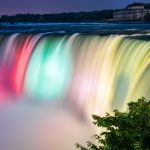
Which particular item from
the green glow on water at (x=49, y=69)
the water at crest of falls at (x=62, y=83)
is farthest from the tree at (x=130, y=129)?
the green glow on water at (x=49, y=69)

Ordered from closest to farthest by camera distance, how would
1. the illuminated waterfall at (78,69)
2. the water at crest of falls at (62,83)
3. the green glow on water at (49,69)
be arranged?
the water at crest of falls at (62,83), the illuminated waterfall at (78,69), the green glow on water at (49,69)

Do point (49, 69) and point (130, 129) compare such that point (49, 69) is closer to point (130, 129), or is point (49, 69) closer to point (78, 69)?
point (78, 69)

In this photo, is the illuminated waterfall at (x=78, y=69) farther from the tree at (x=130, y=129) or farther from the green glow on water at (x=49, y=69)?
the tree at (x=130, y=129)

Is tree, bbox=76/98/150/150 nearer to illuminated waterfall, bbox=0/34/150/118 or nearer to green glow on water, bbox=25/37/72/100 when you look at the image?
illuminated waterfall, bbox=0/34/150/118

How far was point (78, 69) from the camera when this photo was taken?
57.8ft

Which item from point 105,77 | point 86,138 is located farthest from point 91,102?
point 86,138

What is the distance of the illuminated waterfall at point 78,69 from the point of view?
13875mm

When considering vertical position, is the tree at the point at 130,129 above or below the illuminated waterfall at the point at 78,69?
below

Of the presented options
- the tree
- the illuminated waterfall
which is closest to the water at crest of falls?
the illuminated waterfall

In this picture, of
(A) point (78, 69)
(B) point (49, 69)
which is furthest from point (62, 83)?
(B) point (49, 69)

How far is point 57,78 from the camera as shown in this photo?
18.6 metres

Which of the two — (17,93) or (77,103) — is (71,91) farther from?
(17,93)

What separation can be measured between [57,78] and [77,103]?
2.35 metres

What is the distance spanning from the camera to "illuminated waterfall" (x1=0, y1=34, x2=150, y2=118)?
1388 centimetres
